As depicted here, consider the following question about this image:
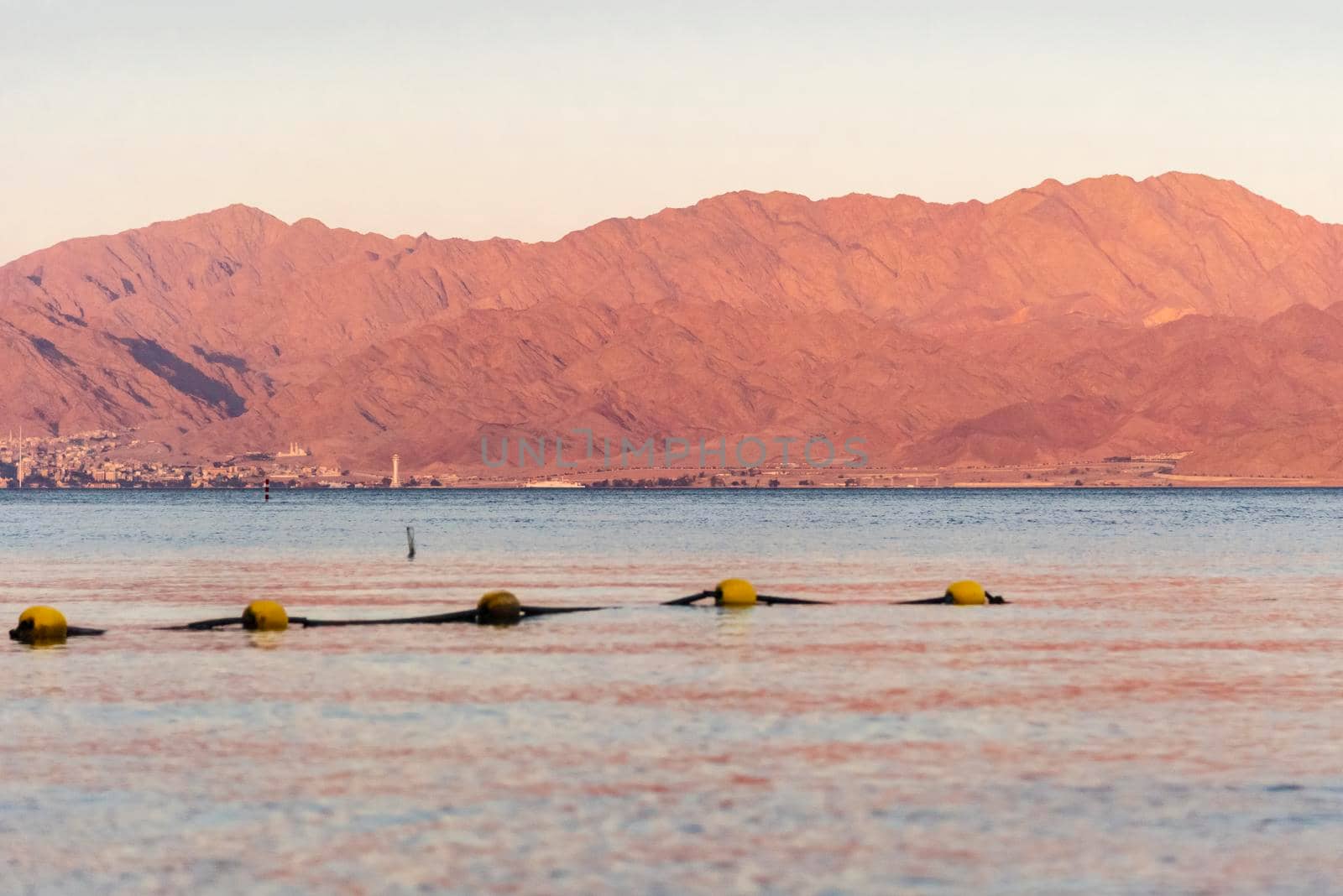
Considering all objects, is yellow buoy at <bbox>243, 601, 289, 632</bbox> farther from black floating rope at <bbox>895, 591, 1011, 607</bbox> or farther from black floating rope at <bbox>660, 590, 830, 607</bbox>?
black floating rope at <bbox>895, 591, 1011, 607</bbox>

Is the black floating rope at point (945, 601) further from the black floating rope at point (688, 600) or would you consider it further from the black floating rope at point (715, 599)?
the black floating rope at point (688, 600)

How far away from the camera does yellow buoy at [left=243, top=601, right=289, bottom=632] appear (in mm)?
48062

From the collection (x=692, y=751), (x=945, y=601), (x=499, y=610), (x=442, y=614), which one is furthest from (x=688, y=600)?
(x=692, y=751)

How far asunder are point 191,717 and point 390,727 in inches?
150

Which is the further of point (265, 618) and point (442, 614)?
point (442, 614)

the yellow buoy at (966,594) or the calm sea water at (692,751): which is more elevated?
the yellow buoy at (966,594)

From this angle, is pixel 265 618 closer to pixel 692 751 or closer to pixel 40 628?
pixel 40 628

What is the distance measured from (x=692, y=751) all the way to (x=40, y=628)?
78.6 feet

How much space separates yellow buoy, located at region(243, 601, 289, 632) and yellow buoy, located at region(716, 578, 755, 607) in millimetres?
13394

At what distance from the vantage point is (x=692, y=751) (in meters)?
26.6

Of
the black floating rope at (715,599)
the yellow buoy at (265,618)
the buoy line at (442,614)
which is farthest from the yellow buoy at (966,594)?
the yellow buoy at (265,618)

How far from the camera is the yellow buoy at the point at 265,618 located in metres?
48.1

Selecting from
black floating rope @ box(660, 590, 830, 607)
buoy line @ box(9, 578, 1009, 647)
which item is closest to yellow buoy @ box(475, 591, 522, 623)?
buoy line @ box(9, 578, 1009, 647)

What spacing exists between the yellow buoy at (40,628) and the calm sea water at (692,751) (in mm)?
1096
